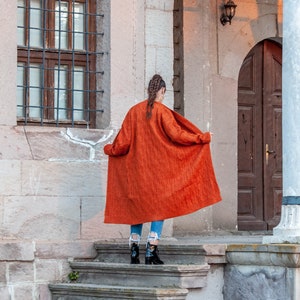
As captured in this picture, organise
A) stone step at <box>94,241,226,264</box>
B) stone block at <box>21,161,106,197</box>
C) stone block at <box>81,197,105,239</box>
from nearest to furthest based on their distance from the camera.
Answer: stone step at <box>94,241,226,264</box>
stone block at <box>21,161,106,197</box>
stone block at <box>81,197,105,239</box>

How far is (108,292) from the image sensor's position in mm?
10328

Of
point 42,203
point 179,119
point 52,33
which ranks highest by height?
point 52,33

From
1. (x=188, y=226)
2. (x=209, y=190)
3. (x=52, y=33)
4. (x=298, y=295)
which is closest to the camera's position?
(x=298, y=295)

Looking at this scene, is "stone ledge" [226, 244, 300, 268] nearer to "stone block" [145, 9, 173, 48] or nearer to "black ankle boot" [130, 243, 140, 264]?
"black ankle boot" [130, 243, 140, 264]

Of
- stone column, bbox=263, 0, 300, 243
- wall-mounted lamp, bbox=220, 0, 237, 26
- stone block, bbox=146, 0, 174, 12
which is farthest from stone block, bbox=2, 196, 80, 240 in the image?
wall-mounted lamp, bbox=220, 0, 237, 26

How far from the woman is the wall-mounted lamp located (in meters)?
3.30

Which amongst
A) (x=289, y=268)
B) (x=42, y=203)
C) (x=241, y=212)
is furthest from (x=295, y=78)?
(x=241, y=212)

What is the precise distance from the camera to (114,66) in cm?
1174

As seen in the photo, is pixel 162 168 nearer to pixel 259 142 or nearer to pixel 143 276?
pixel 143 276

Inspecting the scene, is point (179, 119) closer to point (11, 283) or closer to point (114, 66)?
point (114, 66)

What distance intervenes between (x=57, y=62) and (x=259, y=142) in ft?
10.3

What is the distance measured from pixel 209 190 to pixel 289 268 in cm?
106

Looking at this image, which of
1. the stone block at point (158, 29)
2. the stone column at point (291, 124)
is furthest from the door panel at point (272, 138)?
the stone column at point (291, 124)

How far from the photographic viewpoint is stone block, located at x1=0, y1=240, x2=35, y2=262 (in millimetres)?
10961
